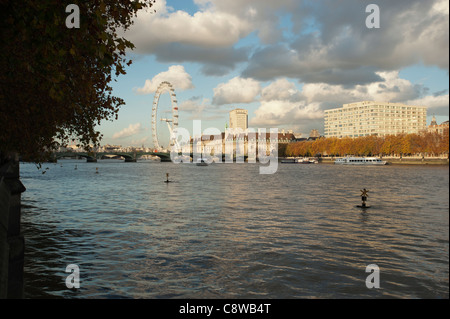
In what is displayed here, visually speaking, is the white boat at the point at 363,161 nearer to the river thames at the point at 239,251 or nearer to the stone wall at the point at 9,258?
the river thames at the point at 239,251

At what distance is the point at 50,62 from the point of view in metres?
8.00

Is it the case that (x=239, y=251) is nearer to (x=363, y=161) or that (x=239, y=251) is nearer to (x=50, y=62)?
(x=50, y=62)

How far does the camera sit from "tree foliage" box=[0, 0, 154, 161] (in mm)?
7684

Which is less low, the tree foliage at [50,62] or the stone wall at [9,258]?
the tree foliage at [50,62]

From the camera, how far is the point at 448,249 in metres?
4.81

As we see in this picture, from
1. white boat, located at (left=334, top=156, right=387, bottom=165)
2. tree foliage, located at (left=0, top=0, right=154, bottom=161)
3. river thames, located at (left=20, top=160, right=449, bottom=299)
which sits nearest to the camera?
tree foliage, located at (left=0, top=0, right=154, bottom=161)

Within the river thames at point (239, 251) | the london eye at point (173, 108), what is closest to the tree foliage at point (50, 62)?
the river thames at point (239, 251)

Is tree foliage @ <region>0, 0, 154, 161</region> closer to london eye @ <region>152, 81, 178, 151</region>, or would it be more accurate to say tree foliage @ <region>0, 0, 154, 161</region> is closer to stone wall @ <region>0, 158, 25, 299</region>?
stone wall @ <region>0, 158, 25, 299</region>

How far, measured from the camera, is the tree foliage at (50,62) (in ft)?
25.2

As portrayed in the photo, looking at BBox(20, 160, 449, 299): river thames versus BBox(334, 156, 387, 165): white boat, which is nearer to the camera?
BBox(20, 160, 449, 299): river thames

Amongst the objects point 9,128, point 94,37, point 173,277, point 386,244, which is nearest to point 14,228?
point 9,128

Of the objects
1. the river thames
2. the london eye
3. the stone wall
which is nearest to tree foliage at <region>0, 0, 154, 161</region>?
the stone wall
